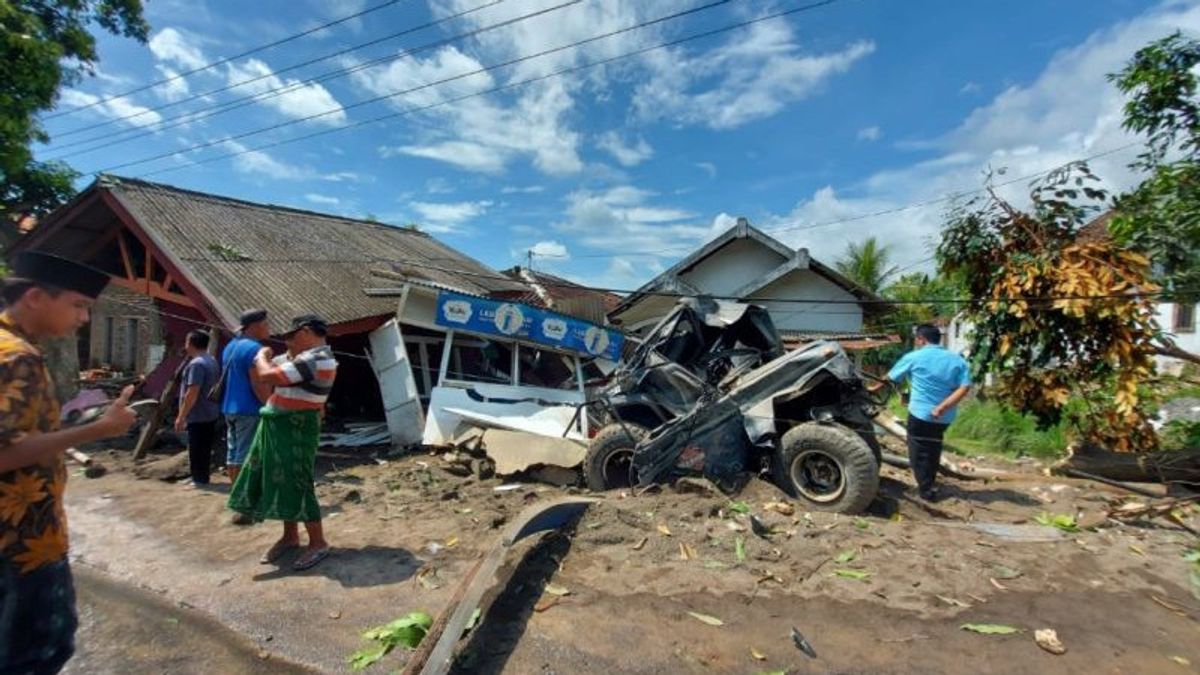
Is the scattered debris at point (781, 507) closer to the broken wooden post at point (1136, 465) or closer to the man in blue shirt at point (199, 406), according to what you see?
the broken wooden post at point (1136, 465)

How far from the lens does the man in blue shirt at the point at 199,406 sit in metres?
6.73

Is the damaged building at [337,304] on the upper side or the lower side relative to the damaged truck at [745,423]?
upper

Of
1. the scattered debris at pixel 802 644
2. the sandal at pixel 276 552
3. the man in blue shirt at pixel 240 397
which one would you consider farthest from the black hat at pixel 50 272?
the man in blue shirt at pixel 240 397

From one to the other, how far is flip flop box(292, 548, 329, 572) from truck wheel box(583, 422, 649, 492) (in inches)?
110

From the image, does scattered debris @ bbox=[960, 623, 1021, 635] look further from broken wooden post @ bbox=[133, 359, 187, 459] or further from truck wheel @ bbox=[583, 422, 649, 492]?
broken wooden post @ bbox=[133, 359, 187, 459]

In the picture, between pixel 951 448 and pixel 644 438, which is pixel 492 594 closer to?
pixel 644 438

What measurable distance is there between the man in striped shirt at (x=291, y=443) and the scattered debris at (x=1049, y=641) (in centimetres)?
460

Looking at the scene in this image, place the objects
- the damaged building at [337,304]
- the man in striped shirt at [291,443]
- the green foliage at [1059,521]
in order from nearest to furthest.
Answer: the man in striped shirt at [291,443] → the green foliage at [1059,521] → the damaged building at [337,304]

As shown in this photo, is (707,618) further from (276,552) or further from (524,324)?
(524,324)

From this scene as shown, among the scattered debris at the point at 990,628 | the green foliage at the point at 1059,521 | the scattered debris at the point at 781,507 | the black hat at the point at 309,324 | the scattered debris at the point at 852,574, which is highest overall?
the black hat at the point at 309,324

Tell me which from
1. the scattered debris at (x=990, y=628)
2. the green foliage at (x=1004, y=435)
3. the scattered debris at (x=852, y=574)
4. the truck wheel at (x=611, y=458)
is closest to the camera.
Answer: the scattered debris at (x=990, y=628)

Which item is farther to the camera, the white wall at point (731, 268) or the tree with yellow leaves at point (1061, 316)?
the white wall at point (731, 268)

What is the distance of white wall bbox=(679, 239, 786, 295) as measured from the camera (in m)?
17.0

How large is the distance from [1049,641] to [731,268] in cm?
1435
